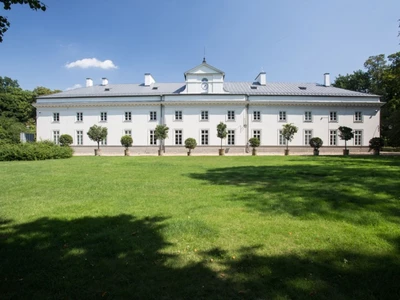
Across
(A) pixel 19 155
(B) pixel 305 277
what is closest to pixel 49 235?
(B) pixel 305 277

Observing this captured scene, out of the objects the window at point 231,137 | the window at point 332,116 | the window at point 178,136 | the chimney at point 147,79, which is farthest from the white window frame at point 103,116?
the window at point 332,116

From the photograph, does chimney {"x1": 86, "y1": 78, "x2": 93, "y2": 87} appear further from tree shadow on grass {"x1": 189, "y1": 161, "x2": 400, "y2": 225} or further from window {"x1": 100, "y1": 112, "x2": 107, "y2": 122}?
tree shadow on grass {"x1": 189, "y1": 161, "x2": 400, "y2": 225}

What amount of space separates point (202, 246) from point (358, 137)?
34.8 meters

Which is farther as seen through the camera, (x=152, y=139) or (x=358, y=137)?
(x=152, y=139)

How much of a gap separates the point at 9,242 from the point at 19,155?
19.3 m

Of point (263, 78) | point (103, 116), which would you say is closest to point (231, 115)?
point (263, 78)

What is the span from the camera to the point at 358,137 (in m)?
30.9

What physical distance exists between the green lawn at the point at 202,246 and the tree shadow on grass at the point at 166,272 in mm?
11

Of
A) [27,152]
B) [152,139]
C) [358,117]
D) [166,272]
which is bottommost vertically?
[166,272]

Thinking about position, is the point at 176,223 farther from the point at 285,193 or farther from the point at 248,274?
the point at 285,193

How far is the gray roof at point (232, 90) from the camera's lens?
3156 centimetres

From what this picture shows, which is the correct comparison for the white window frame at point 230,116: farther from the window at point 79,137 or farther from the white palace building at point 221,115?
the window at point 79,137

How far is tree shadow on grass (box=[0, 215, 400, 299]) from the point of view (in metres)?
2.29

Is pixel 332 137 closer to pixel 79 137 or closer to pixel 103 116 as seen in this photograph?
pixel 103 116
